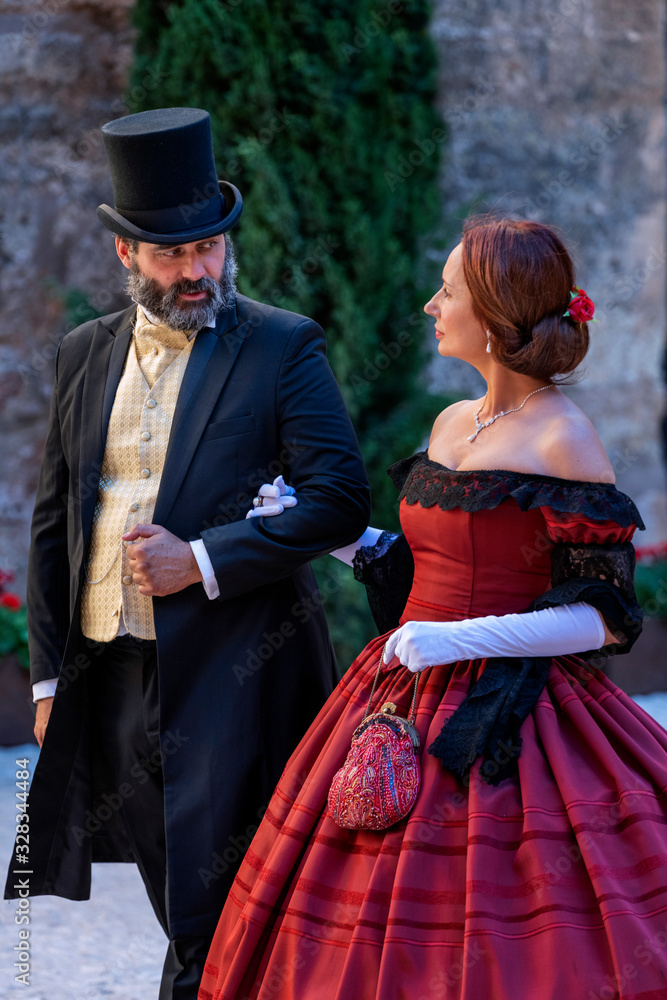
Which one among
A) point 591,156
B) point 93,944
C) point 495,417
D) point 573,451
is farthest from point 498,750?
point 591,156

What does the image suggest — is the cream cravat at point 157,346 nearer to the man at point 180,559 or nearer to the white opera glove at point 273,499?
the man at point 180,559

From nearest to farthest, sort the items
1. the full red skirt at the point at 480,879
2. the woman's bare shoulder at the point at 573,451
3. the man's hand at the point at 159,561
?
1. the full red skirt at the point at 480,879
2. the woman's bare shoulder at the point at 573,451
3. the man's hand at the point at 159,561

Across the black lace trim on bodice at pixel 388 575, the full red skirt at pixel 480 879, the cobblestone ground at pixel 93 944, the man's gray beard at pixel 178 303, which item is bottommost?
the cobblestone ground at pixel 93 944

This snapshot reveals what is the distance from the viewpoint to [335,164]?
4.76 m

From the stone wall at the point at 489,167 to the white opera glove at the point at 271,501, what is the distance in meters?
3.26

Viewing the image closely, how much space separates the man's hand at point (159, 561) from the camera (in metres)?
2.15

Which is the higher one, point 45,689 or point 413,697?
point 413,697

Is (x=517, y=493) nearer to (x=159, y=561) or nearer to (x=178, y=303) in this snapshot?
(x=159, y=561)

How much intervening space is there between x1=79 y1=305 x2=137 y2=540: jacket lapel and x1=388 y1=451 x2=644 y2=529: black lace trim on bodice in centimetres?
72

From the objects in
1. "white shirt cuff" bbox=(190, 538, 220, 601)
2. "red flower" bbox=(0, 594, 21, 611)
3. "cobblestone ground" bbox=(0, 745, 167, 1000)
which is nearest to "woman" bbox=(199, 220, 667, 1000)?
"white shirt cuff" bbox=(190, 538, 220, 601)

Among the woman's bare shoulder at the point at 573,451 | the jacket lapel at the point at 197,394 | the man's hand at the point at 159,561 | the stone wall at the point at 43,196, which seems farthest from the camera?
the stone wall at the point at 43,196

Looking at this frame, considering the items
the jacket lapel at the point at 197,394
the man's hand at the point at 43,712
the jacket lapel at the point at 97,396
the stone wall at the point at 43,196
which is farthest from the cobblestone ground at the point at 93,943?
the stone wall at the point at 43,196

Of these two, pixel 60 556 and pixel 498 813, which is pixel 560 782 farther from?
pixel 60 556

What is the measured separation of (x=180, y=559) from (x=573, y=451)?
830 mm
